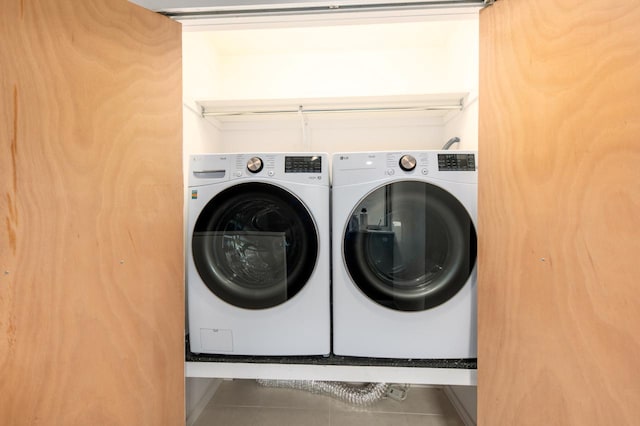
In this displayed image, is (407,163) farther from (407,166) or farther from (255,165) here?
(255,165)

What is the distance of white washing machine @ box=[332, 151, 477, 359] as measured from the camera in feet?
3.10

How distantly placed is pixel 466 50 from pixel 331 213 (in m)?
1.23

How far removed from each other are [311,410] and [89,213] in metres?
1.31

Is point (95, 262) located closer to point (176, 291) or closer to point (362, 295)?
point (176, 291)

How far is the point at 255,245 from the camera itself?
40.6 inches

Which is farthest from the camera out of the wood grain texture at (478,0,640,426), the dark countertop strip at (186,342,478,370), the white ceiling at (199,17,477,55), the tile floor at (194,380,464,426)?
the white ceiling at (199,17,477,55)

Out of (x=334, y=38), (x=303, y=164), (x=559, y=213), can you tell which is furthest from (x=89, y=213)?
(x=334, y=38)

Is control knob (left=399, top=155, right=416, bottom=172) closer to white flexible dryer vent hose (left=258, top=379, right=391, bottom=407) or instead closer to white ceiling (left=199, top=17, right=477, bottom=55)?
white ceiling (left=199, top=17, right=477, bottom=55)

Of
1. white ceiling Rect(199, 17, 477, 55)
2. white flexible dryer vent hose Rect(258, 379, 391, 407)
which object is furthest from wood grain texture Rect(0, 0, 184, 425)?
white ceiling Rect(199, 17, 477, 55)

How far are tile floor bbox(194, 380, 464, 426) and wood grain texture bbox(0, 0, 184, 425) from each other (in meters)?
0.42

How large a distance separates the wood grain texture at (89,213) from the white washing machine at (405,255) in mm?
665

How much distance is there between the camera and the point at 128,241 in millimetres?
726

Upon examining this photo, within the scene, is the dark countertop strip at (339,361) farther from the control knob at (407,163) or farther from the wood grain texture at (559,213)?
the control knob at (407,163)

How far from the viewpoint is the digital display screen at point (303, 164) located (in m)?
1.02
